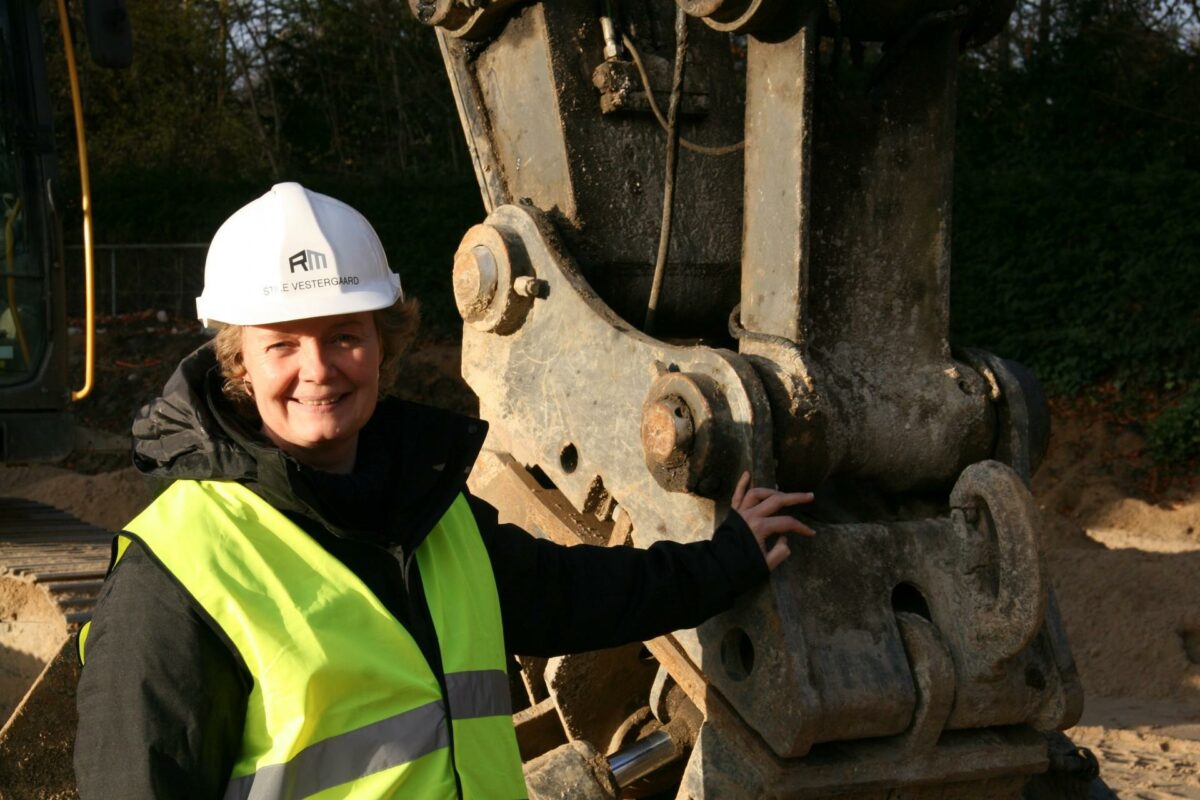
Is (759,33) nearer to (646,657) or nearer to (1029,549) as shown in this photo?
(1029,549)

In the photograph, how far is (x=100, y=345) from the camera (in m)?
17.7

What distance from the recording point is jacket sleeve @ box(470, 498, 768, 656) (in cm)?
280

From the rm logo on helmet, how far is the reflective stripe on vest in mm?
395

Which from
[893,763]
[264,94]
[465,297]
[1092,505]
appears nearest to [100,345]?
[264,94]

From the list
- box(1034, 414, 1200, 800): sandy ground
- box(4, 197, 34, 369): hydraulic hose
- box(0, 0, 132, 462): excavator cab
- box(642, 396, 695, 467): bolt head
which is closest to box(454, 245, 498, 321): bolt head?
box(642, 396, 695, 467): bolt head

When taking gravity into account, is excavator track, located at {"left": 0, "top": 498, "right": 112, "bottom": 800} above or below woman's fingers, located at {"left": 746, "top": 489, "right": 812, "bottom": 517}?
below

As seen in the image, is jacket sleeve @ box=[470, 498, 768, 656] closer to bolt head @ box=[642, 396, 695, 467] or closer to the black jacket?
the black jacket

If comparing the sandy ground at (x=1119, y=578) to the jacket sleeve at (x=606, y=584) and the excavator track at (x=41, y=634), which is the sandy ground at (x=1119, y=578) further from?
the excavator track at (x=41, y=634)

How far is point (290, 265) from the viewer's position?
96.6 inches

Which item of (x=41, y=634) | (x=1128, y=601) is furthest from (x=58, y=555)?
(x=1128, y=601)

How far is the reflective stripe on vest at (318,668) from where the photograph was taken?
215 cm

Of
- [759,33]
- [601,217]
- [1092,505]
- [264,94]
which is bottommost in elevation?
[1092,505]

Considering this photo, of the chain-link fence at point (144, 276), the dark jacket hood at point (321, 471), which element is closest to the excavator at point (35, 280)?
the dark jacket hood at point (321, 471)

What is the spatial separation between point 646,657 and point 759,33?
1.65m
